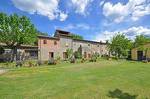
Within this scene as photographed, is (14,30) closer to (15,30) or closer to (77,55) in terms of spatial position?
(15,30)

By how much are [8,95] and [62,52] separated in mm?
39421

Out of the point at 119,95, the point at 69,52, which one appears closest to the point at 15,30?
the point at 69,52

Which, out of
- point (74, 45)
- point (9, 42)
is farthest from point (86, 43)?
point (9, 42)

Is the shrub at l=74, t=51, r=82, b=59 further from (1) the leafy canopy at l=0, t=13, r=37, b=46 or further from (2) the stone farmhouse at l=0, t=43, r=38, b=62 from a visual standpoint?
(1) the leafy canopy at l=0, t=13, r=37, b=46

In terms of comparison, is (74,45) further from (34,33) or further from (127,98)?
(127,98)

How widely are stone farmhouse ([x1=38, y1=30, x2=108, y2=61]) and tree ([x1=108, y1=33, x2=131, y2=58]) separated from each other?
233 inches

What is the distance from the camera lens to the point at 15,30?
123ft

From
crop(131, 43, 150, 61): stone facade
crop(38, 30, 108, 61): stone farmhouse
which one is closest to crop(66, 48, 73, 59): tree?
crop(38, 30, 108, 61): stone farmhouse

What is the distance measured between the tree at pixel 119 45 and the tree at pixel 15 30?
2717 centimetres

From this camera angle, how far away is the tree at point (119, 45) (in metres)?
55.8

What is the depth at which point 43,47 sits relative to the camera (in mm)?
45438

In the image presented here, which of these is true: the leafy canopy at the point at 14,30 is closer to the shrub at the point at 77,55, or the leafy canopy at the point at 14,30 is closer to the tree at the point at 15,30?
the tree at the point at 15,30

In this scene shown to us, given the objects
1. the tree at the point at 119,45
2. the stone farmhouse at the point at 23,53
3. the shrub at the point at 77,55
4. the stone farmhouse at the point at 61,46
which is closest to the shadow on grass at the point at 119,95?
the stone farmhouse at the point at 23,53

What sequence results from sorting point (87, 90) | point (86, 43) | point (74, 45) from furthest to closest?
point (86, 43), point (74, 45), point (87, 90)
